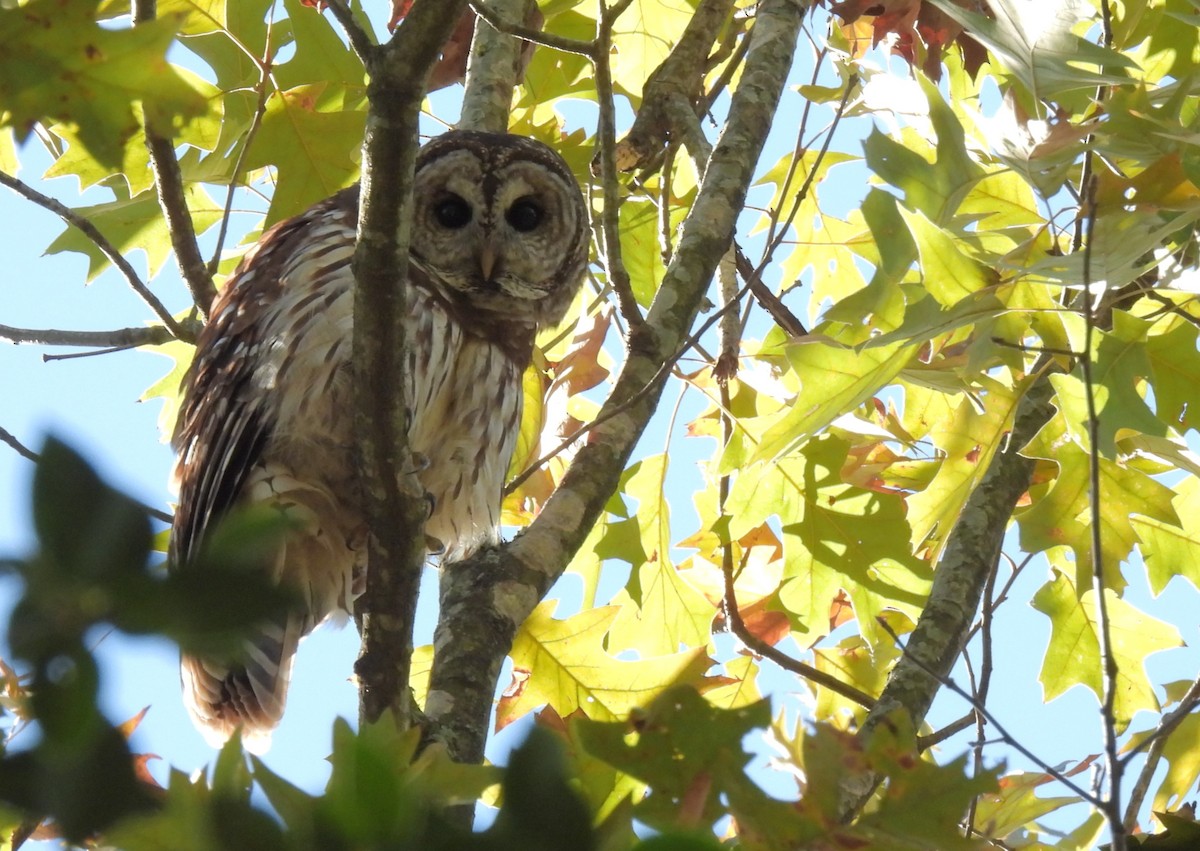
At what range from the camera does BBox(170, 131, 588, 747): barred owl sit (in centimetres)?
372

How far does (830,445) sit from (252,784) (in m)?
3.30

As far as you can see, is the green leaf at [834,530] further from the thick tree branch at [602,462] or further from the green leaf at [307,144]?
the green leaf at [307,144]

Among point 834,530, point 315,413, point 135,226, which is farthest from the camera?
point 135,226

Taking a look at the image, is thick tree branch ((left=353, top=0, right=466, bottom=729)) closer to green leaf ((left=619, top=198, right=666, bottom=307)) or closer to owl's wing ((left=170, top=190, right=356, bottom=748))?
owl's wing ((left=170, top=190, right=356, bottom=748))

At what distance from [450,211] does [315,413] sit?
1.31 m

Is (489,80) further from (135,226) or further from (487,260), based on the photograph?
(135,226)

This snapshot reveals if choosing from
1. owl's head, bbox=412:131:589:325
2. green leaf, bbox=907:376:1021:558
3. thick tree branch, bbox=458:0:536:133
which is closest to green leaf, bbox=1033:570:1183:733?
green leaf, bbox=907:376:1021:558

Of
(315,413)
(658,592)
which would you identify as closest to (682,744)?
(315,413)

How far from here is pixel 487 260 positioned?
15.1ft

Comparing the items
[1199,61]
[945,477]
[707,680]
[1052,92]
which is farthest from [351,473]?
[1199,61]

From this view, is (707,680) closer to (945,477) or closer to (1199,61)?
(945,477)

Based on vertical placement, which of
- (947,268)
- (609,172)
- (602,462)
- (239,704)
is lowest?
(239,704)

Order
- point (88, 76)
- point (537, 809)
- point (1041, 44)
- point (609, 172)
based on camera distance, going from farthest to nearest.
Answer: point (609, 172)
point (1041, 44)
point (88, 76)
point (537, 809)

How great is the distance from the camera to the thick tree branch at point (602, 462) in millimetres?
2928
